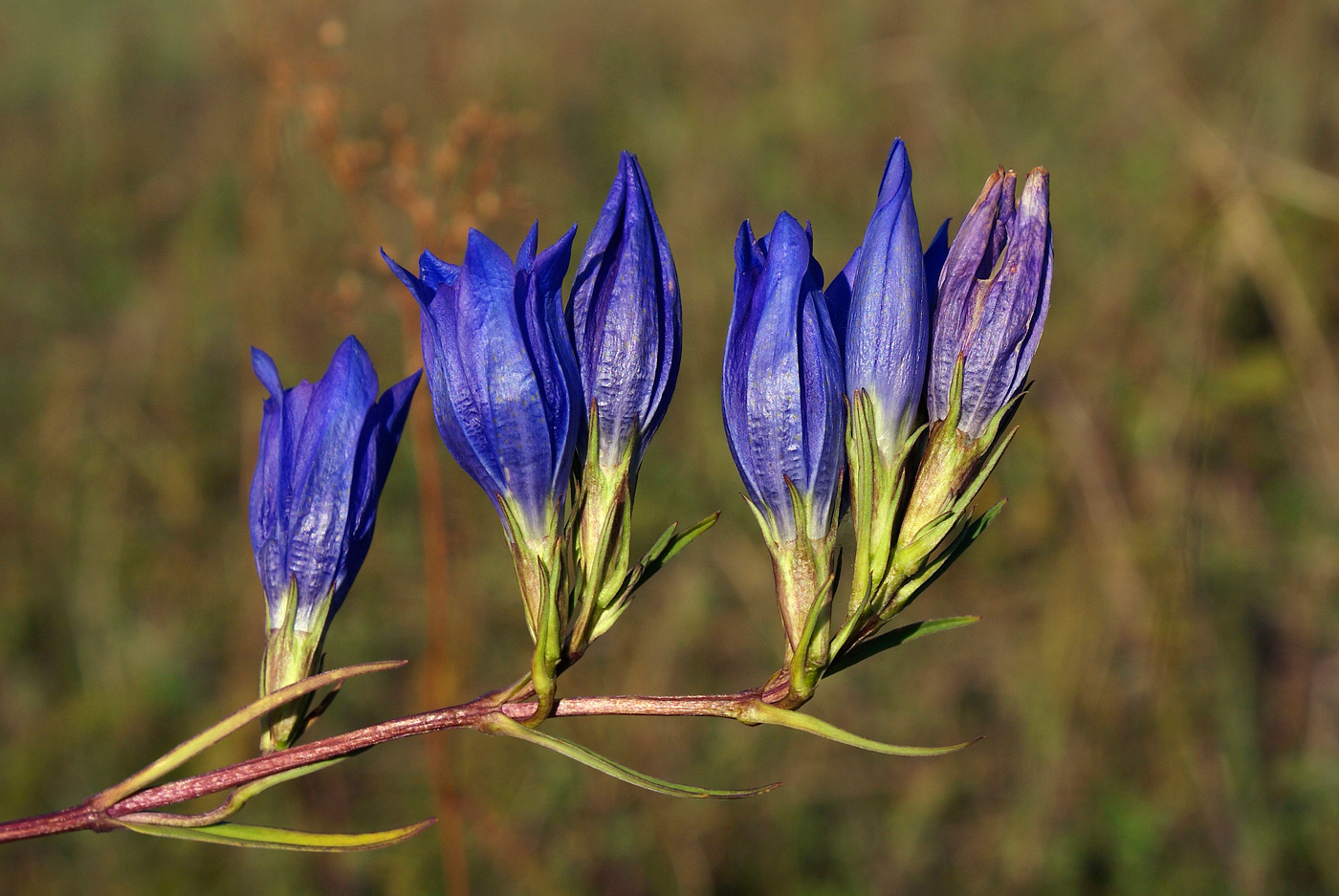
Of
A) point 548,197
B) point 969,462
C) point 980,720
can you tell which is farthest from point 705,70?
point 969,462

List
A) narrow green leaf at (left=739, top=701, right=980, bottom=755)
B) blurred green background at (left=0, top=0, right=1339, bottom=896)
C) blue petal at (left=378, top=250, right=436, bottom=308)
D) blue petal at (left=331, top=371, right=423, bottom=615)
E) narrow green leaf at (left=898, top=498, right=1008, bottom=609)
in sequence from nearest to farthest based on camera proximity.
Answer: narrow green leaf at (left=739, top=701, right=980, bottom=755)
blue petal at (left=378, top=250, right=436, bottom=308)
narrow green leaf at (left=898, top=498, right=1008, bottom=609)
blue petal at (left=331, top=371, right=423, bottom=615)
blurred green background at (left=0, top=0, right=1339, bottom=896)

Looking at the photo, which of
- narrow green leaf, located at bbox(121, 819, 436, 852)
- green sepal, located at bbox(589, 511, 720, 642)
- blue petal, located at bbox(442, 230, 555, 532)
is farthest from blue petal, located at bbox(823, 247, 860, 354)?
narrow green leaf, located at bbox(121, 819, 436, 852)

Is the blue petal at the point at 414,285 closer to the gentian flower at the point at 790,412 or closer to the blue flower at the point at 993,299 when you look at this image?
the gentian flower at the point at 790,412

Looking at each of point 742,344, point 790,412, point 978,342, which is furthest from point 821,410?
point 978,342

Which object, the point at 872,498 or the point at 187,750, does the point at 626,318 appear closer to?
the point at 872,498

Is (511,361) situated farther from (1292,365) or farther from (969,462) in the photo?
(1292,365)

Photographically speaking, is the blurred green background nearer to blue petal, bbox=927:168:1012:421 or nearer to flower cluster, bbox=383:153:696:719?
flower cluster, bbox=383:153:696:719

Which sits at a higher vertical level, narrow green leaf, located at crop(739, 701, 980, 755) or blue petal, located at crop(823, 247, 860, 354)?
blue petal, located at crop(823, 247, 860, 354)
